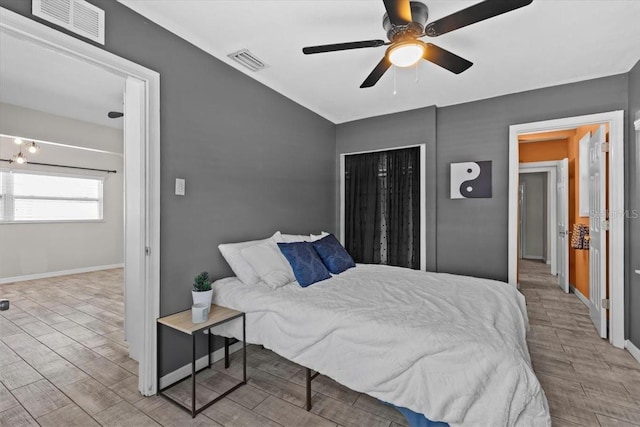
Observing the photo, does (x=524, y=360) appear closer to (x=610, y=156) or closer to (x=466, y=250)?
(x=466, y=250)

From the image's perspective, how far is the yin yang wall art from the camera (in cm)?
347

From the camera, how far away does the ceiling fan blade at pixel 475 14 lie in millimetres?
1513

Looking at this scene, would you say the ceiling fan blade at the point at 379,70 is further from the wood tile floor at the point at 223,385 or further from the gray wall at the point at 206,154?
the wood tile floor at the point at 223,385

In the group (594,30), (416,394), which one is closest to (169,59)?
(416,394)

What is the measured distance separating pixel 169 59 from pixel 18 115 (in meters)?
3.73

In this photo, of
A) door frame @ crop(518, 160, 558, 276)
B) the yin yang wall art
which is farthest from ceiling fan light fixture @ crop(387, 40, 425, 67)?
door frame @ crop(518, 160, 558, 276)

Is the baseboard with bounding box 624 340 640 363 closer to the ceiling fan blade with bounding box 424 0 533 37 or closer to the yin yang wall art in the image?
the yin yang wall art

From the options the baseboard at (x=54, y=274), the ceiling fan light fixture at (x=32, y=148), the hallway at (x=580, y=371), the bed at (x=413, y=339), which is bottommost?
the hallway at (x=580, y=371)

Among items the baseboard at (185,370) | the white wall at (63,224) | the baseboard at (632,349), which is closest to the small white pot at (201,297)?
the baseboard at (185,370)

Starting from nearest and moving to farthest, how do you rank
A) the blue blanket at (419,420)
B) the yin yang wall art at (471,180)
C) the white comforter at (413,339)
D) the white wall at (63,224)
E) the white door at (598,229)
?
the white comforter at (413,339) < the blue blanket at (419,420) < the white door at (598,229) < the yin yang wall art at (471,180) < the white wall at (63,224)

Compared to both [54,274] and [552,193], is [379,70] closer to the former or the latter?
[552,193]

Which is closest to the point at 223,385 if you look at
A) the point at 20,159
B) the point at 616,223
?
the point at 616,223

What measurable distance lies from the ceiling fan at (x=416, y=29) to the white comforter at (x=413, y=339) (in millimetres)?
1642

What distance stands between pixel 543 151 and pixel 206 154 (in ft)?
20.1
